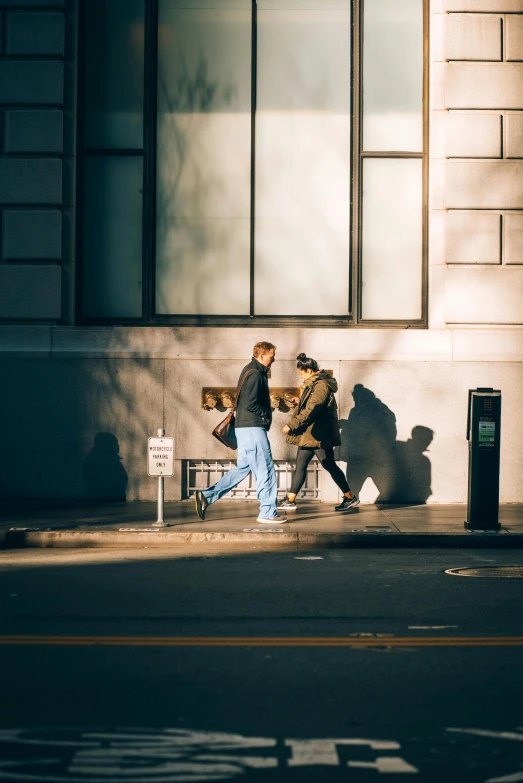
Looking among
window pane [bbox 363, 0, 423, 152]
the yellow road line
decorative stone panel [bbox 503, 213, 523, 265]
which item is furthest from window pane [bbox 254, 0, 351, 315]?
the yellow road line

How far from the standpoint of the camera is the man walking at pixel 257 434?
11633mm

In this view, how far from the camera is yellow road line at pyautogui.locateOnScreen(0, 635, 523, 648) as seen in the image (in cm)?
653

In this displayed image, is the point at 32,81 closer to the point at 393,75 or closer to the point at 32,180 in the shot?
the point at 32,180

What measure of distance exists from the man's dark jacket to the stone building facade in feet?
7.17

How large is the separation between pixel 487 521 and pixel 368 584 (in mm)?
3315

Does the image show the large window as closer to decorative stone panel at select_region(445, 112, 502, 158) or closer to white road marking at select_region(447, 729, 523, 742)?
decorative stone panel at select_region(445, 112, 502, 158)

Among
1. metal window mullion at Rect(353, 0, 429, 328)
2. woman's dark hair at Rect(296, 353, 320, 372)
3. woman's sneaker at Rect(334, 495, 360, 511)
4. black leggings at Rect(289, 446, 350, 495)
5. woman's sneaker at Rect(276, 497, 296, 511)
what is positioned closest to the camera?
woman's dark hair at Rect(296, 353, 320, 372)

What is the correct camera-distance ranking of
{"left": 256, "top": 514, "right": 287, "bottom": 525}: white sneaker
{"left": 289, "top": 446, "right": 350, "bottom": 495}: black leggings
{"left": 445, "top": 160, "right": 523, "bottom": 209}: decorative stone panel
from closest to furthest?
{"left": 256, "top": 514, "right": 287, "bottom": 525}: white sneaker < {"left": 289, "top": 446, "right": 350, "bottom": 495}: black leggings < {"left": 445, "top": 160, "right": 523, "bottom": 209}: decorative stone panel

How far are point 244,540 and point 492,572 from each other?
275 centimetres

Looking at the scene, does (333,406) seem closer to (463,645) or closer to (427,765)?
(463,645)

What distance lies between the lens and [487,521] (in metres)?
11.5

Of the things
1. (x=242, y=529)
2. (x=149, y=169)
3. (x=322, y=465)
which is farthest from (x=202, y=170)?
(x=242, y=529)

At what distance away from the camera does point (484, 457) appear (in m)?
11.5

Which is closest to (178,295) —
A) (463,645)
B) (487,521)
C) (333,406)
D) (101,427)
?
(101,427)
